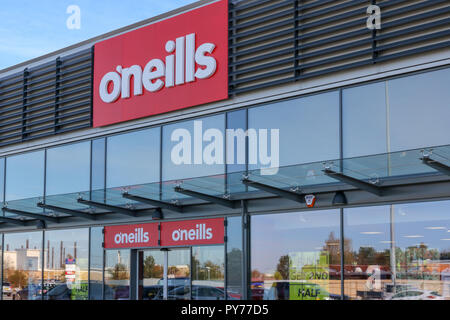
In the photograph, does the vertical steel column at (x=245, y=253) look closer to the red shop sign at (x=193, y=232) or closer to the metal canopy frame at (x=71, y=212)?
the red shop sign at (x=193, y=232)

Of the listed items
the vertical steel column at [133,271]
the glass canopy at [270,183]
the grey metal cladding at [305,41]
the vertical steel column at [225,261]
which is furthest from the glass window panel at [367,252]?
the vertical steel column at [133,271]

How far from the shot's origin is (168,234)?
657 inches

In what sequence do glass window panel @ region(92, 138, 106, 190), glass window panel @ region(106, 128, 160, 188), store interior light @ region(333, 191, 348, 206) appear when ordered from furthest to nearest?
glass window panel @ region(92, 138, 106, 190)
glass window panel @ region(106, 128, 160, 188)
store interior light @ region(333, 191, 348, 206)

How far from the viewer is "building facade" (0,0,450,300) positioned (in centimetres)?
1219

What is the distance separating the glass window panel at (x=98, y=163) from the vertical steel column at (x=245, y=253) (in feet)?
17.8

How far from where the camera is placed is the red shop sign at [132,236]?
17047mm

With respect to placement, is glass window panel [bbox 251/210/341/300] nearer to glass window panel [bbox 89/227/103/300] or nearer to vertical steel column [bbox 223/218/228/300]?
vertical steel column [bbox 223/218/228/300]

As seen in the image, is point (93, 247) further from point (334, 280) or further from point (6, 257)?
point (334, 280)

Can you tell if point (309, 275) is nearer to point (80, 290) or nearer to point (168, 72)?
point (168, 72)

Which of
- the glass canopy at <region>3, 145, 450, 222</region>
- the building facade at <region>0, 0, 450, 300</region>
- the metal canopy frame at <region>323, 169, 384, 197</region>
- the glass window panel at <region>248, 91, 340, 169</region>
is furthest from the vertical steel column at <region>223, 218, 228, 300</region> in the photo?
the metal canopy frame at <region>323, 169, 384, 197</region>

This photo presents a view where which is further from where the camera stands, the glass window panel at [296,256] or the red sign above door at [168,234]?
the red sign above door at [168,234]

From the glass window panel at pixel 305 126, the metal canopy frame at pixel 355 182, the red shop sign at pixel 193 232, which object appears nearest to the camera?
the metal canopy frame at pixel 355 182

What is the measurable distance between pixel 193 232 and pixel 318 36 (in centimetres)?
596

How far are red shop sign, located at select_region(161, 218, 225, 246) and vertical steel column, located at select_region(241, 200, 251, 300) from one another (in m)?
0.84
